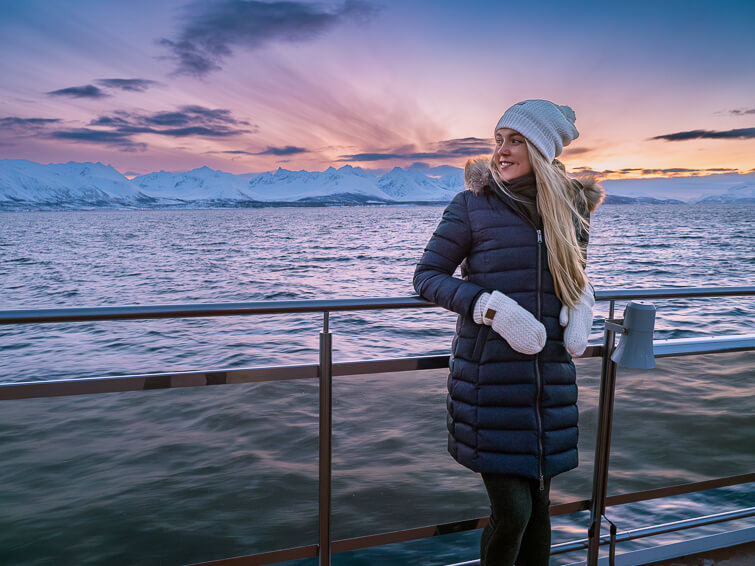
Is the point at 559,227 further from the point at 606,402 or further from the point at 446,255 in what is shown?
the point at 606,402

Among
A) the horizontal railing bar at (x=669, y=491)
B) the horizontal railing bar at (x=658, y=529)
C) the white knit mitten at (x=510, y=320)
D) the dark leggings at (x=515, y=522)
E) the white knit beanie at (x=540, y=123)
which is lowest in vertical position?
the horizontal railing bar at (x=658, y=529)

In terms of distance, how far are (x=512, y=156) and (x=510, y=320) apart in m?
0.49

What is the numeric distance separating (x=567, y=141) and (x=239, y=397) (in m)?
1.22

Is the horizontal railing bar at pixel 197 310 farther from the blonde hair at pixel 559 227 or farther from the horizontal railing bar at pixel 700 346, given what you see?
the horizontal railing bar at pixel 700 346

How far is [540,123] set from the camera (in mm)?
1533

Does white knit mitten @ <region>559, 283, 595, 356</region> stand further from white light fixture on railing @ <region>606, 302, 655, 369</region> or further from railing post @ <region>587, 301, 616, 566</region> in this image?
railing post @ <region>587, 301, 616, 566</region>

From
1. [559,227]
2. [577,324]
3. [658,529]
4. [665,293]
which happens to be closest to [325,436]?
[577,324]

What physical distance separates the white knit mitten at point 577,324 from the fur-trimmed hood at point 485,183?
32 cm

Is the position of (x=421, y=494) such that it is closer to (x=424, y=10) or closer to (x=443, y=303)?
(x=443, y=303)

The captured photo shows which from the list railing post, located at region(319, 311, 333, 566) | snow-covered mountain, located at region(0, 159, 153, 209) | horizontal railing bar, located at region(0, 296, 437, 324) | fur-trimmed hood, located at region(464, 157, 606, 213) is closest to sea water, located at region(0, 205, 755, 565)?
railing post, located at region(319, 311, 333, 566)

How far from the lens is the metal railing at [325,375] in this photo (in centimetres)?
138

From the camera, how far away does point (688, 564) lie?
2.10 m

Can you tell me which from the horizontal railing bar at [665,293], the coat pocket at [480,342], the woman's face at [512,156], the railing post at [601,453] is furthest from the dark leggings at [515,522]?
the woman's face at [512,156]

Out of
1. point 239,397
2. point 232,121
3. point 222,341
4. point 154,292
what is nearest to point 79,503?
point 239,397
